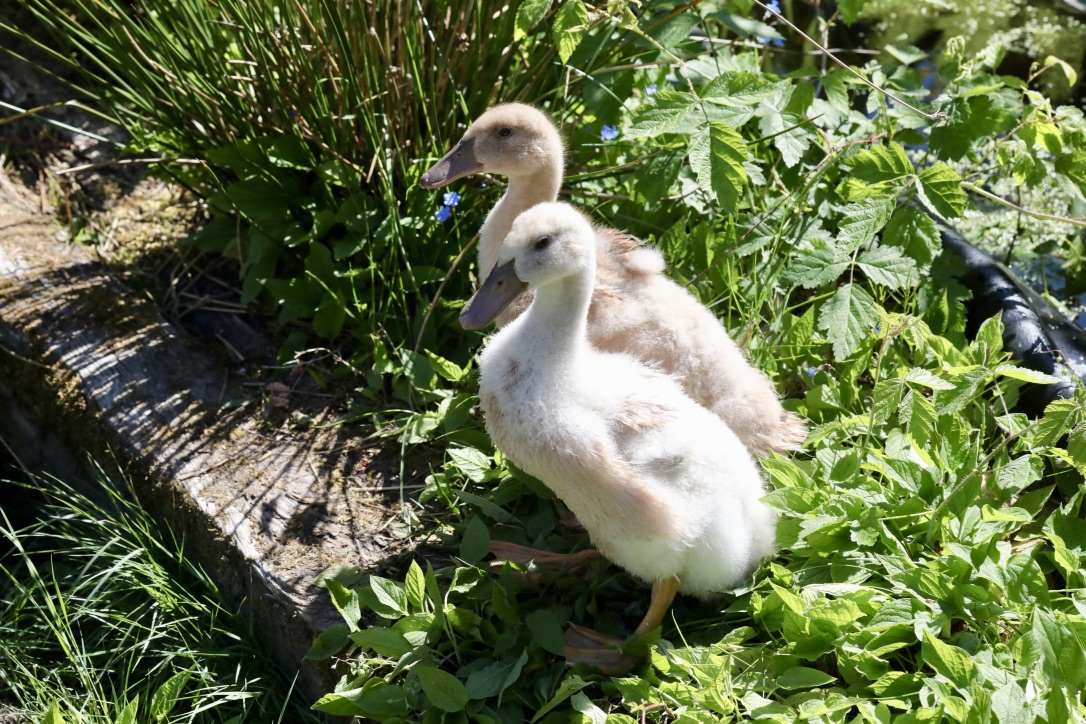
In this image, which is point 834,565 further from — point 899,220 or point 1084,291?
point 1084,291

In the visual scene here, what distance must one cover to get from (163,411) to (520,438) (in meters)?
1.60

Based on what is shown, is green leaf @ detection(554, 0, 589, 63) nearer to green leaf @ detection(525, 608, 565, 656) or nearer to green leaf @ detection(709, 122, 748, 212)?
green leaf @ detection(709, 122, 748, 212)

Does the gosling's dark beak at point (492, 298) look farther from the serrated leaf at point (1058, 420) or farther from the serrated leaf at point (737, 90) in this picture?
the serrated leaf at point (1058, 420)

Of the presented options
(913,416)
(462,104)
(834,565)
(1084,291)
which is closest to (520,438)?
(834,565)

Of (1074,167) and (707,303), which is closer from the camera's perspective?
(1074,167)

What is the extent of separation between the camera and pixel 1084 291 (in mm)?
3771

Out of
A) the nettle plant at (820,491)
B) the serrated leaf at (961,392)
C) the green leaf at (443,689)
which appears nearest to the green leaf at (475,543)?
the nettle plant at (820,491)

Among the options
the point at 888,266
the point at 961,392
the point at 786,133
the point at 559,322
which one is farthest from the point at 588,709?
the point at 786,133

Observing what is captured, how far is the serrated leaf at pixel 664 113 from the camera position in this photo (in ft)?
8.96

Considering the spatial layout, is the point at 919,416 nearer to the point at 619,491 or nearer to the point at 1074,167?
the point at 619,491

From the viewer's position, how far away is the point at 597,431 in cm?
232

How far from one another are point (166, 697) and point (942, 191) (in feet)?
8.29

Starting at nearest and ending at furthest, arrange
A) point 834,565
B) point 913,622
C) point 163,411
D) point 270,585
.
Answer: point 913,622 → point 834,565 → point 270,585 → point 163,411

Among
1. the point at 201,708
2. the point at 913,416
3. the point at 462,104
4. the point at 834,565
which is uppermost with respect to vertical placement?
the point at 462,104
